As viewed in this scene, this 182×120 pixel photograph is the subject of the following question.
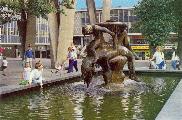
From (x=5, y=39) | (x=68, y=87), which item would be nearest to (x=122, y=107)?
(x=68, y=87)

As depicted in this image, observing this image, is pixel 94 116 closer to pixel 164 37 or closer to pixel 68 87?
pixel 68 87

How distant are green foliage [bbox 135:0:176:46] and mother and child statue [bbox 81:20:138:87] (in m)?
38.3

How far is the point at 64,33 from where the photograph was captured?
32.2m

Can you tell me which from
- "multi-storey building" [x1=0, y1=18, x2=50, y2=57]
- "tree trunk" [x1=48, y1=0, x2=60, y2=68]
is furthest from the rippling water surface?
"multi-storey building" [x1=0, y1=18, x2=50, y2=57]

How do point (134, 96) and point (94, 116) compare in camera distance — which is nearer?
point (94, 116)

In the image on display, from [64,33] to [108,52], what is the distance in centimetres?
1572

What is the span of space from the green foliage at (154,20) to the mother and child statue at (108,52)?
3834cm

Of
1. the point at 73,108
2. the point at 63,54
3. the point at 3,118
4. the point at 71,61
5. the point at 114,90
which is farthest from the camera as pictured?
the point at 63,54

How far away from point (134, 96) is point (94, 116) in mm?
4470

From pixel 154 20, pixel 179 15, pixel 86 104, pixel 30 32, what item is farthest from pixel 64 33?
pixel 154 20

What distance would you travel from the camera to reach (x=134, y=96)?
49.5 feet

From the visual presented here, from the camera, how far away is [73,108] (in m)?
12.2

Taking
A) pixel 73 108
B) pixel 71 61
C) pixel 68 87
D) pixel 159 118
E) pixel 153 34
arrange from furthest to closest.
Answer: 1. pixel 153 34
2. pixel 71 61
3. pixel 68 87
4. pixel 73 108
5. pixel 159 118

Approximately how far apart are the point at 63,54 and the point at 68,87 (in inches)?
560
